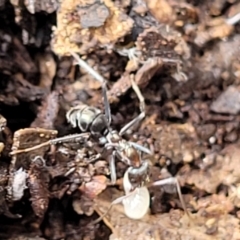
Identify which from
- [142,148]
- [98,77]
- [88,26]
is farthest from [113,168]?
[88,26]

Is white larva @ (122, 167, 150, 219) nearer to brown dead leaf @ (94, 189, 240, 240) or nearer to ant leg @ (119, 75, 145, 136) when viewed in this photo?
brown dead leaf @ (94, 189, 240, 240)

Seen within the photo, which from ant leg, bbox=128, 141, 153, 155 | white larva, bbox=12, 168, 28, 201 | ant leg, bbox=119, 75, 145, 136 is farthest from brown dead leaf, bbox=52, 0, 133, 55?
white larva, bbox=12, 168, 28, 201

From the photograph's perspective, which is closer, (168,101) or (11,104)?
(11,104)

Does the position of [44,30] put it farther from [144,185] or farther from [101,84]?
[144,185]

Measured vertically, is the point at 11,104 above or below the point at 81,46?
below

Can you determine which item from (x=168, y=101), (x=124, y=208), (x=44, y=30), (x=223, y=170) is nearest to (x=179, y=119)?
(x=168, y=101)

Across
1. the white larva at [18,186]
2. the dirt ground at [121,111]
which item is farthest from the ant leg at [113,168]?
the white larva at [18,186]

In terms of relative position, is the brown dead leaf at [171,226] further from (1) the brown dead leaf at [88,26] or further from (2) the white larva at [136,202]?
(1) the brown dead leaf at [88,26]
